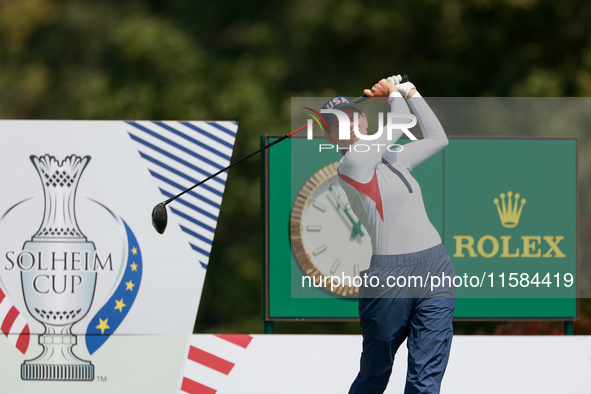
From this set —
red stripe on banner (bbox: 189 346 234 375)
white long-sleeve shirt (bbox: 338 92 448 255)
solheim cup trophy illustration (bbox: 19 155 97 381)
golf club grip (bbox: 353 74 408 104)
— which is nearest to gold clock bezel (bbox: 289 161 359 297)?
red stripe on banner (bbox: 189 346 234 375)

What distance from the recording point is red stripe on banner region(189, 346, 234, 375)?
5.99m

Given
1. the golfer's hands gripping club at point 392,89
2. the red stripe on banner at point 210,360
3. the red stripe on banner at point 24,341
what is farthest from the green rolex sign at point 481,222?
the red stripe on banner at point 24,341

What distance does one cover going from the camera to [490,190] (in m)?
6.18

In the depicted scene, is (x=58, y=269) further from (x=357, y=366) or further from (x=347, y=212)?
(x=357, y=366)

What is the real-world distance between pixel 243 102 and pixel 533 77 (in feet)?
11.7

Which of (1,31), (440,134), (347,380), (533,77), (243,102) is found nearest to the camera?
(440,134)

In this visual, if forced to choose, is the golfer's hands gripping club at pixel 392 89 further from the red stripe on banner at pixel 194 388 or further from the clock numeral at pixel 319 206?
the red stripe on banner at pixel 194 388

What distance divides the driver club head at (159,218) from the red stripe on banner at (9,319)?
119 cm

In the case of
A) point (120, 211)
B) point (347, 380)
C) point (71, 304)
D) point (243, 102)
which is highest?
point (243, 102)

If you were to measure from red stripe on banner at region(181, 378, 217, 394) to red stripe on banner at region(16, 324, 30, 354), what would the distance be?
41.3 inches

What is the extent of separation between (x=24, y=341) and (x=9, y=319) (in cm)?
18

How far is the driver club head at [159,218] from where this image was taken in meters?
5.74

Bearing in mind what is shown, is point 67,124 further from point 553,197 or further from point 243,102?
point 243,102

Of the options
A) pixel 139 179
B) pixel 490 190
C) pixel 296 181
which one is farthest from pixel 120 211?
pixel 490 190
